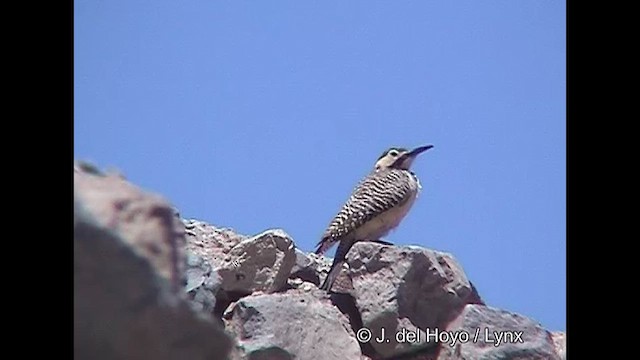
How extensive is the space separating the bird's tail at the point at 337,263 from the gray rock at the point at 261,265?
0.29 m

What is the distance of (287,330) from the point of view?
20.2 feet

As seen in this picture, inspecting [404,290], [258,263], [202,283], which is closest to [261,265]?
[258,263]

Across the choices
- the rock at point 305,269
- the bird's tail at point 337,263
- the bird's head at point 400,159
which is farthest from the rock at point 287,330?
the bird's head at point 400,159

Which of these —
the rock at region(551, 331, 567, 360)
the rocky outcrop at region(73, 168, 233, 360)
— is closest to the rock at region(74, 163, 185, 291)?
the rocky outcrop at region(73, 168, 233, 360)

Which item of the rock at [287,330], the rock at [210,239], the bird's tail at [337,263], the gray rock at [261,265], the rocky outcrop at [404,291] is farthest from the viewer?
the rock at [210,239]

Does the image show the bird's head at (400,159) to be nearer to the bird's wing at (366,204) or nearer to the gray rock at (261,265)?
the bird's wing at (366,204)

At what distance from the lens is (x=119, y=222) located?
2.28 meters

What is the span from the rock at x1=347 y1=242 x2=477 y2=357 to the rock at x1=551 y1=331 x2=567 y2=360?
64 cm

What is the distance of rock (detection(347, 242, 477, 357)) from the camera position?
21.3 feet

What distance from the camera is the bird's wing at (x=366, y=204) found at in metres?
7.21

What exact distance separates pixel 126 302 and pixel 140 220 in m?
0.21
